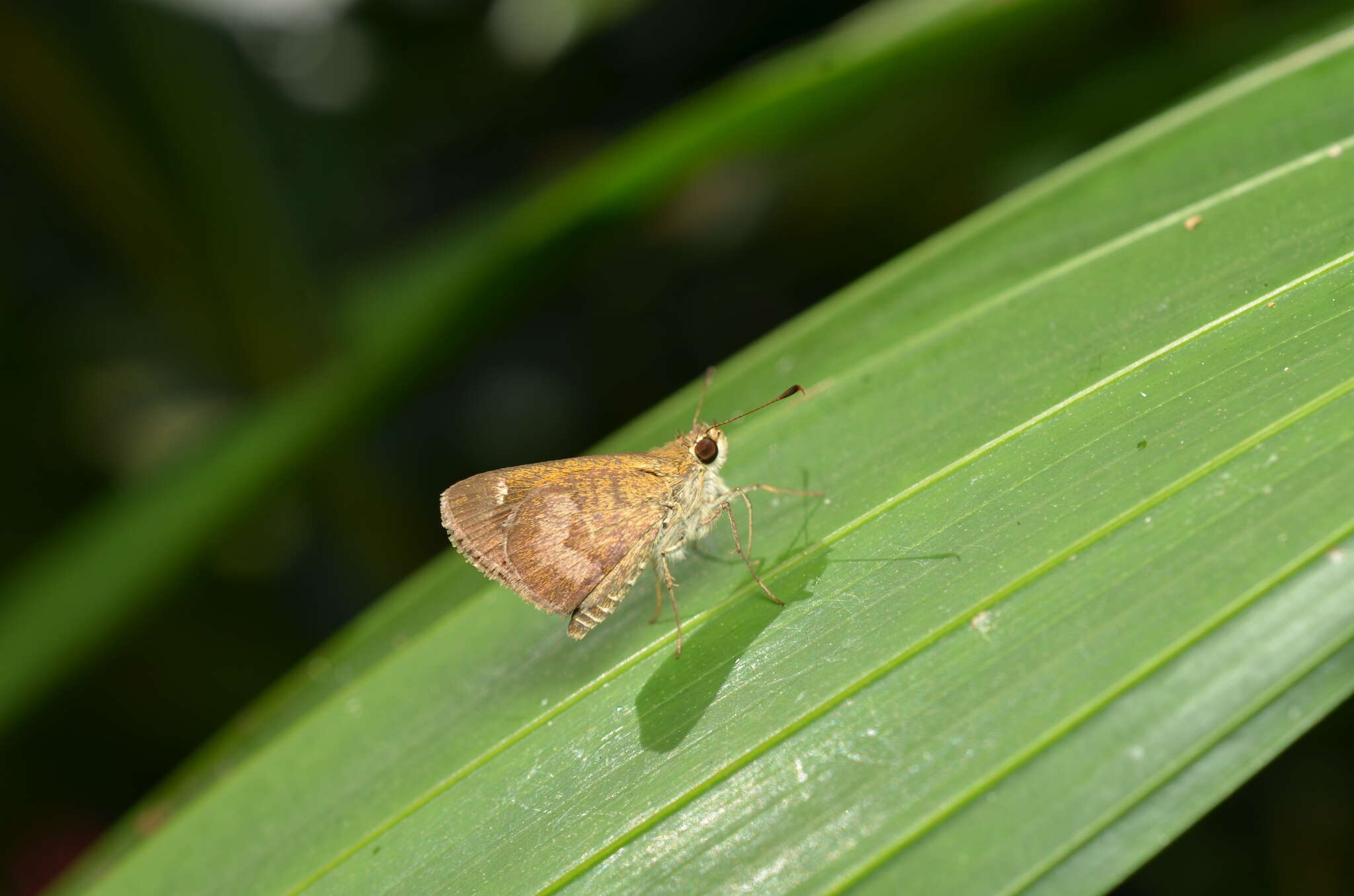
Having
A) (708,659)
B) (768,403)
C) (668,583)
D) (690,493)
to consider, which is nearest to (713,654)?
(708,659)

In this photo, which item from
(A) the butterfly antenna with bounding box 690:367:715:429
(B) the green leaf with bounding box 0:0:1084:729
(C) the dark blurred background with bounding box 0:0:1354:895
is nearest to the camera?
(A) the butterfly antenna with bounding box 690:367:715:429

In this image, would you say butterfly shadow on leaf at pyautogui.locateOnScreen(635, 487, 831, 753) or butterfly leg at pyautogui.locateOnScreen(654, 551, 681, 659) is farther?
butterfly leg at pyautogui.locateOnScreen(654, 551, 681, 659)

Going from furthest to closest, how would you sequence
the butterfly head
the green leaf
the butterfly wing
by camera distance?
the green leaf, the butterfly head, the butterfly wing

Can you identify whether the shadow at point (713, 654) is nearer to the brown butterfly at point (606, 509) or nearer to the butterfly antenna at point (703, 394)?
the brown butterfly at point (606, 509)

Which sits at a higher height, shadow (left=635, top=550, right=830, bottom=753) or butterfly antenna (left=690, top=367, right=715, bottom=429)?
butterfly antenna (left=690, top=367, right=715, bottom=429)

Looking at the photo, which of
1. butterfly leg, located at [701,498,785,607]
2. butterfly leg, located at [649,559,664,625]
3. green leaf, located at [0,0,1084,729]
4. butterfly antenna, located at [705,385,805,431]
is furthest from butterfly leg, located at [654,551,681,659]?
green leaf, located at [0,0,1084,729]

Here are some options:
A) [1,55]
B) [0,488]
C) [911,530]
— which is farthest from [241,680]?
[911,530]

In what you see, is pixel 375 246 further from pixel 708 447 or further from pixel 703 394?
pixel 708 447

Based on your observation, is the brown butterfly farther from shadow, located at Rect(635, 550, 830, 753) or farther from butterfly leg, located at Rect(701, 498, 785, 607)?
shadow, located at Rect(635, 550, 830, 753)

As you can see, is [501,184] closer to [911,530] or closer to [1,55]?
[1,55]

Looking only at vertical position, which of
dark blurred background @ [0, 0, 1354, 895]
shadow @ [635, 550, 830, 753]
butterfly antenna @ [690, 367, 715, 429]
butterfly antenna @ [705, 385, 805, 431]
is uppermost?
dark blurred background @ [0, 0, 1354, 895]
